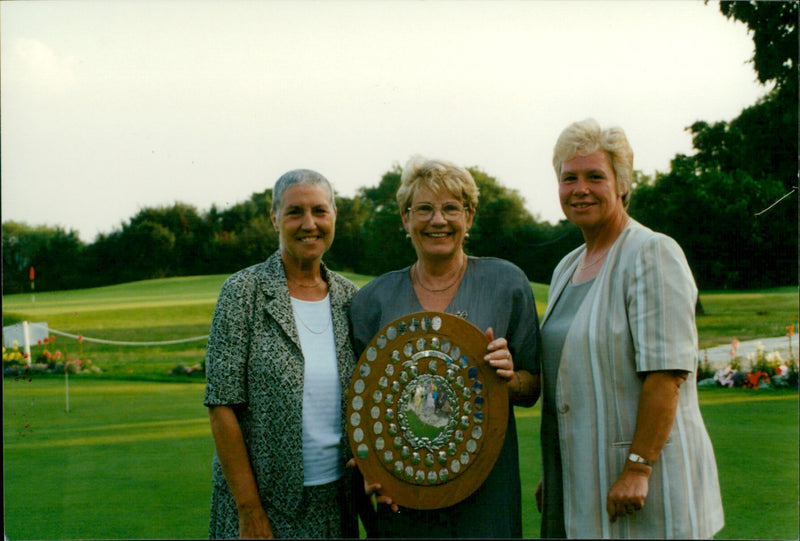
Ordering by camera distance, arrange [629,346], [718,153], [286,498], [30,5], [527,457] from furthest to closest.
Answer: [527,457], [718,153], [30,5], [286,498], [629,346]

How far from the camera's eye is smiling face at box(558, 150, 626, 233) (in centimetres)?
190

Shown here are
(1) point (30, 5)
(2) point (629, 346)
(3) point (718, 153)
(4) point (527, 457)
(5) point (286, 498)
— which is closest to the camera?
(2) point (629, 346)

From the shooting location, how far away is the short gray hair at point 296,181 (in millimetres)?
2010

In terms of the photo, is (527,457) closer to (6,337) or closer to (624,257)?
(624,257)

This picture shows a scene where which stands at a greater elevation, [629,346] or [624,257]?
[624,257]

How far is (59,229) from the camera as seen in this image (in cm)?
416

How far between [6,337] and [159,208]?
1.56m

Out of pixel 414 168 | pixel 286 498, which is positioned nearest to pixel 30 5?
pixel 414 168

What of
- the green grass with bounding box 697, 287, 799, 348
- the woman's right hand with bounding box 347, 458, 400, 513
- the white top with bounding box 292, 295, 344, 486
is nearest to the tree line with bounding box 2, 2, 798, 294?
the green grass with bounding box 697, 287, 799, 348

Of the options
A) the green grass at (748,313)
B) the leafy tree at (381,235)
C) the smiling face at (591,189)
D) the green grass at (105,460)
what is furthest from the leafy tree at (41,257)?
the green grass at (748,313)

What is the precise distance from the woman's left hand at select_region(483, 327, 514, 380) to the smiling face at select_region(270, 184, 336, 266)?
2.07 feet

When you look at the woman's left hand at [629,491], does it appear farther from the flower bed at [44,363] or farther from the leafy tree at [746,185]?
the flower bed at [44,363]

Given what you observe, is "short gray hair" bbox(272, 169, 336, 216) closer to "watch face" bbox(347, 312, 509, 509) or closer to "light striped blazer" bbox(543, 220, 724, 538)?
"watch face" bbox(347, 312, 509, 509)

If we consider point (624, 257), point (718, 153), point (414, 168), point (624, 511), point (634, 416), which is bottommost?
point (624, 511)
